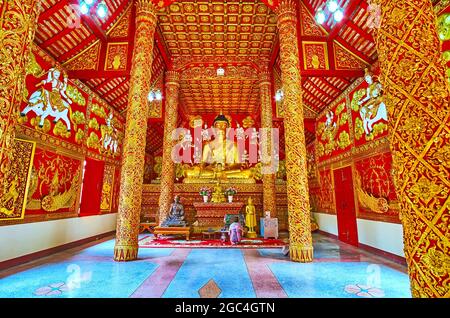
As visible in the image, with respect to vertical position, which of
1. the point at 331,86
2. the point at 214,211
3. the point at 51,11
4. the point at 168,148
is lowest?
the point at 214,211

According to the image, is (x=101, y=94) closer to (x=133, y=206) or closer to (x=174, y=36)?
(x=174, y=36)

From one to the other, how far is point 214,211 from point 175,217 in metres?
2.21

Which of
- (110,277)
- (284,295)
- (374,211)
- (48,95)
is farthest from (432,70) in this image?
(48,95)

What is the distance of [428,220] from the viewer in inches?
57.6

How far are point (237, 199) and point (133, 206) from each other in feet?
21.1

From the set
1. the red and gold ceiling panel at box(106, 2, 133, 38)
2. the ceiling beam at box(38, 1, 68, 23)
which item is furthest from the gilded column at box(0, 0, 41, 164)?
the red and gold ceiling panel at box(106, 2, 133, 38)

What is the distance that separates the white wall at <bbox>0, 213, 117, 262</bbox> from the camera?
4.77m

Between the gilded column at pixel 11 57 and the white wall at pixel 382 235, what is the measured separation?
22.1 feet

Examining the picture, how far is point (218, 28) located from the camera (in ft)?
28.9

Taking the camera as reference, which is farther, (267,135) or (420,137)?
(267,135)

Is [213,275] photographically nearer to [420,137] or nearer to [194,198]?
[420,137]

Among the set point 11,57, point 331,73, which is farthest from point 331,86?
point 11,57

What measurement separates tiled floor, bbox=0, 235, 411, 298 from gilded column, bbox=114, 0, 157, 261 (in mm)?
565

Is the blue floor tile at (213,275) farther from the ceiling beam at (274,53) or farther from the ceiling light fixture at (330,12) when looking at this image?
the ceiling beam at (274,53)
